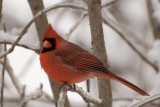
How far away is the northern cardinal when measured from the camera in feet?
7.34

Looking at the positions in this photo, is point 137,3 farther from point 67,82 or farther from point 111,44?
point 67,82

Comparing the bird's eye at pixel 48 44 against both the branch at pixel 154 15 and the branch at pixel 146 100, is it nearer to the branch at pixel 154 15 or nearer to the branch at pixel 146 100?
the branch at pixel 146 100

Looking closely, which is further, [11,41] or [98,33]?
[11,41]

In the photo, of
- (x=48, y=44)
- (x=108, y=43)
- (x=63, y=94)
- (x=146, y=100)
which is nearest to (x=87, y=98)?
(x=63, y=94)

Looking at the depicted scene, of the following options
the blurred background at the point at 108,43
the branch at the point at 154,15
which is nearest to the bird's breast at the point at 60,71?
the branch at the point at 154,15

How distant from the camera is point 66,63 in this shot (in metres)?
2.34

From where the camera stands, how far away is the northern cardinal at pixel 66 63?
224cm

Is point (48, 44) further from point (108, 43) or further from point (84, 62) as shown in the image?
point (108, 43)

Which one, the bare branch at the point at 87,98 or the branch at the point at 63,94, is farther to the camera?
the bare branch at the point at 87,98

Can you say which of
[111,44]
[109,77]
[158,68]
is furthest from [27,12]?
[109,77]

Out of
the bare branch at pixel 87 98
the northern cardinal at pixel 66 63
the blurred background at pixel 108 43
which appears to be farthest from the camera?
the blurred background at pixel 108 43

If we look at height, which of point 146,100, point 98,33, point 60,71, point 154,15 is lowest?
point 146,100

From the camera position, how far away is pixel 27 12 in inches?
184

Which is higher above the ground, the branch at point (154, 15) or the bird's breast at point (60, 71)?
the branch at point (154, 15)
